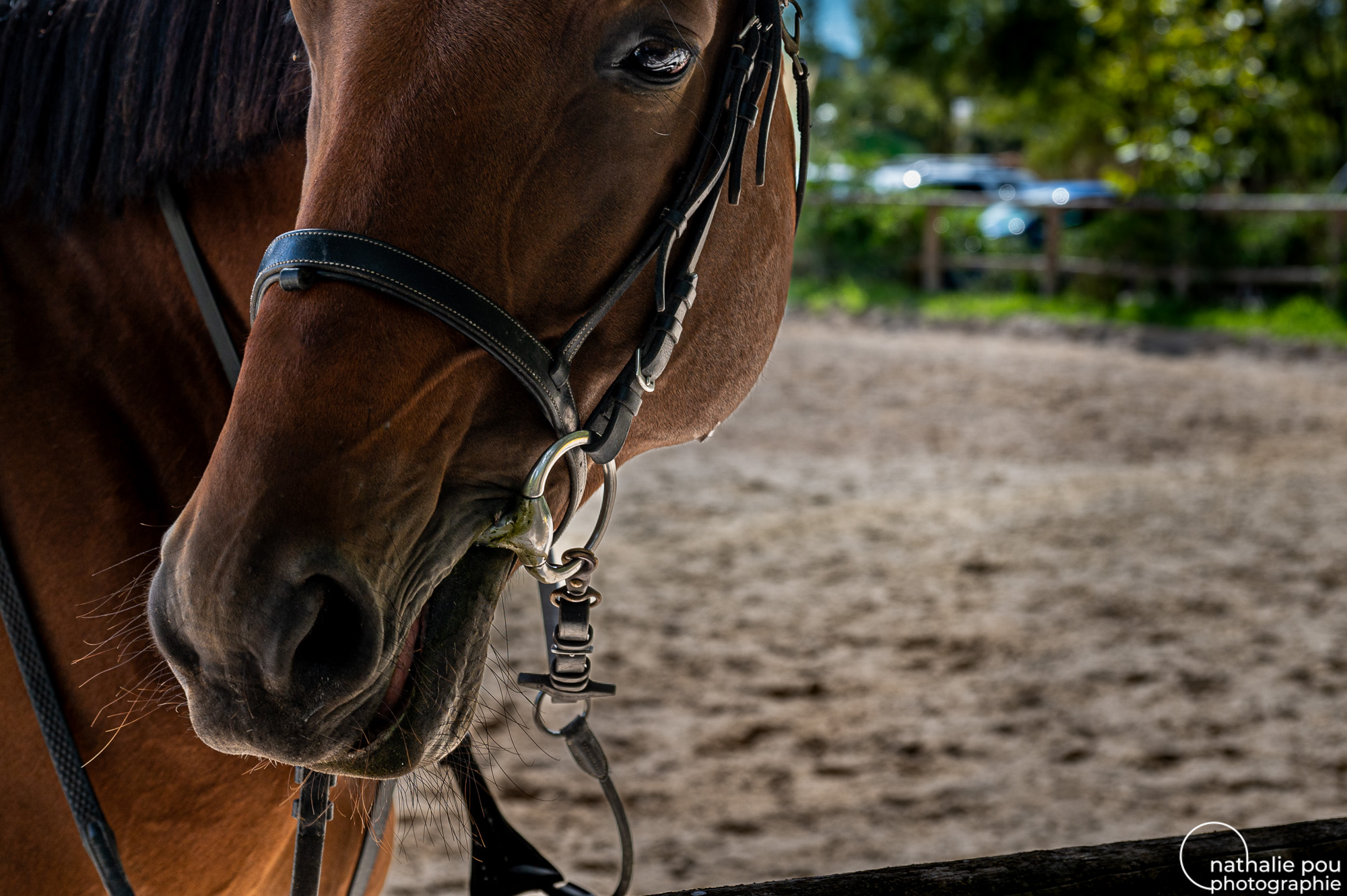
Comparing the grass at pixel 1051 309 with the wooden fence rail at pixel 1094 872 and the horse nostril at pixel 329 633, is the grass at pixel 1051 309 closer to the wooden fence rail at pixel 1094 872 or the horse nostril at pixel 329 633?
the wooden fence rail at pixel 1094 872

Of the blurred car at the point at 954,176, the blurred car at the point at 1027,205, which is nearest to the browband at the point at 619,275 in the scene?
the blurred car at the point at 1027,205

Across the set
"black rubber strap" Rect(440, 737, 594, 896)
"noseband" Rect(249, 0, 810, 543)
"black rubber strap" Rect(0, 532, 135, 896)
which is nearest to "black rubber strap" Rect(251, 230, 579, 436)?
"noseband" Rect(249, 0, 810, 543)

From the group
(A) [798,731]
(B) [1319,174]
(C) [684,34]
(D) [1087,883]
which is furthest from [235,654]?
(B) [1319,174]

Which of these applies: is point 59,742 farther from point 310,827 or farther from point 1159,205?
point 1159,205

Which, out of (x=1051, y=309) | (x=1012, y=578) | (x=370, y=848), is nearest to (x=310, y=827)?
(x=370, y=848)

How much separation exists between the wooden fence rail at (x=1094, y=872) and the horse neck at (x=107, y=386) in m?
0.72

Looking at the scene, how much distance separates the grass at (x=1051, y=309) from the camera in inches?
425

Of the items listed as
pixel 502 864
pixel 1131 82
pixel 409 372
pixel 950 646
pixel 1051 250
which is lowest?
pixel 950 646

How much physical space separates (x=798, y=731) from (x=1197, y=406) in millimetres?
5844

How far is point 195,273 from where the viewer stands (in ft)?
4.13

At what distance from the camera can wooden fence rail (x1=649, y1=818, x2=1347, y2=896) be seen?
1062mm

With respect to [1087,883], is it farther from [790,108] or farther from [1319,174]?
[1319,174]

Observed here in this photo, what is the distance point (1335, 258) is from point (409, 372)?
12.9 metres

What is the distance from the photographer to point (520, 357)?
3.30ft
